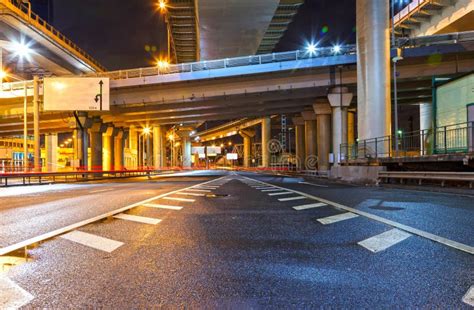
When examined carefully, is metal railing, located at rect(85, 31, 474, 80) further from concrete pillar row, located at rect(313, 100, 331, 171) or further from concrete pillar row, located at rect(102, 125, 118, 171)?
concrete pillar row, located at rect(102, 125, 118, 171)

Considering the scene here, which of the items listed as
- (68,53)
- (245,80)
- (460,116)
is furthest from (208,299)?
(68,53)

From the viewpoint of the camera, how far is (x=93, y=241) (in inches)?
215

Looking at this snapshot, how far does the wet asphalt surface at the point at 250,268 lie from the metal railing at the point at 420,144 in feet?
34.4

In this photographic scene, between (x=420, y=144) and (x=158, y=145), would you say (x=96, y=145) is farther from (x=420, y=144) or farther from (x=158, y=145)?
(x=420, y=144)

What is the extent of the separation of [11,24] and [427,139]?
1381 inches

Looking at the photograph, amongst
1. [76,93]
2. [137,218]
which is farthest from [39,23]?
[137,218]

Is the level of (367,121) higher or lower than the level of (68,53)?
lower

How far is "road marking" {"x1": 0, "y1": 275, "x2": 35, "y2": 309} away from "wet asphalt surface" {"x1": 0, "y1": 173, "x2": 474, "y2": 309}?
66 mm

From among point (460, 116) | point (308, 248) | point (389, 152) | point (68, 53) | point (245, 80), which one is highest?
point (68, 53)

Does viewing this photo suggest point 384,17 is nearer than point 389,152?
No

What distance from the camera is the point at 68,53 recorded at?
40719 mm

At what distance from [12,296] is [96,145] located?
44.2 m

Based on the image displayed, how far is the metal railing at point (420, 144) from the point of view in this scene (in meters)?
15.4

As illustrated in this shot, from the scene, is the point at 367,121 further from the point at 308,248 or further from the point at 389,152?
the point at 308,248
